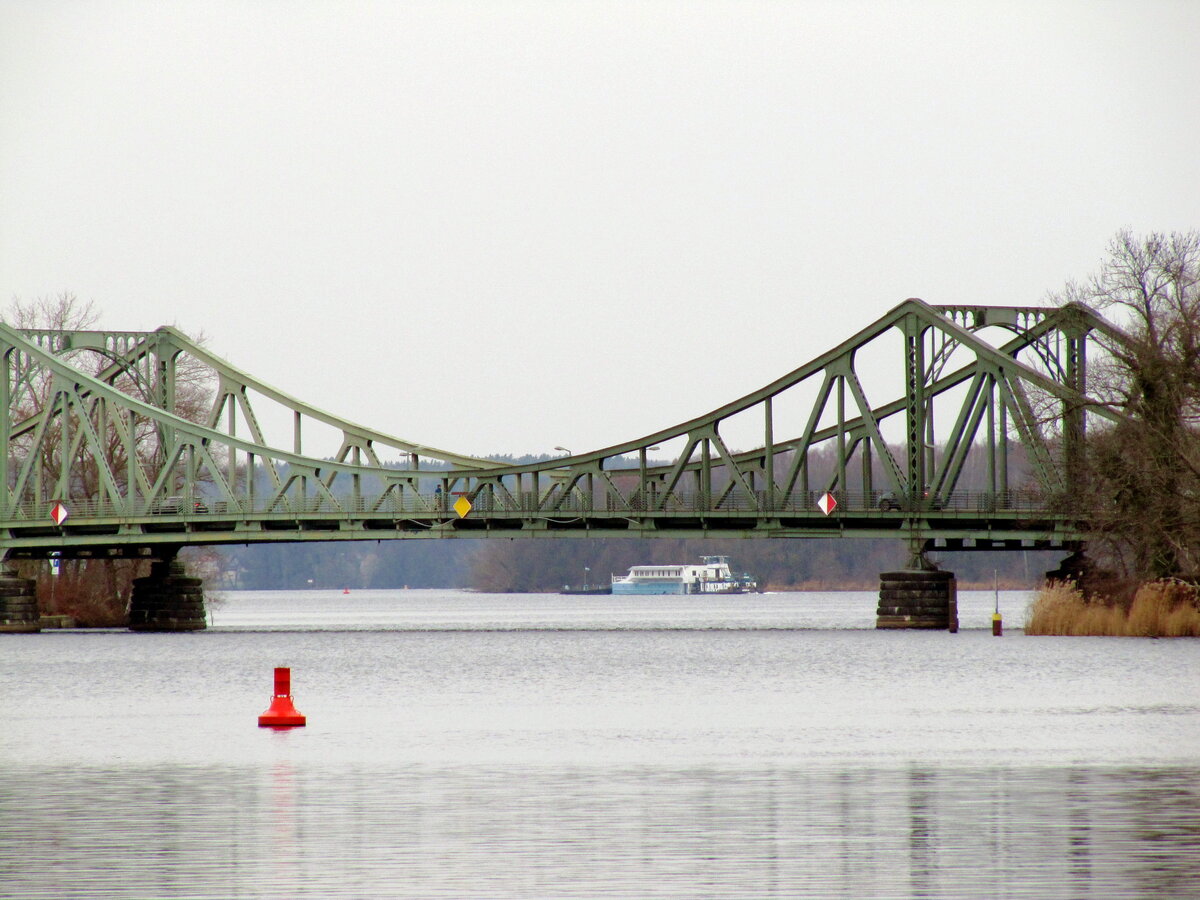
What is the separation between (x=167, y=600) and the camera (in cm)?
9956

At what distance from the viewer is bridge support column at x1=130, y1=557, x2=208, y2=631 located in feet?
322

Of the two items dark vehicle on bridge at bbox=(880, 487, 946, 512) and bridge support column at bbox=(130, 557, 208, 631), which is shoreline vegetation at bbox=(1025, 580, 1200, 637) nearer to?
dark vehicle on bridge at bbox=(880, 487, 946, 512)

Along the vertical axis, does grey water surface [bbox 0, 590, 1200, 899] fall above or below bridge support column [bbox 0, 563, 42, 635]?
below

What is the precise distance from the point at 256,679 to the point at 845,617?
76.2m

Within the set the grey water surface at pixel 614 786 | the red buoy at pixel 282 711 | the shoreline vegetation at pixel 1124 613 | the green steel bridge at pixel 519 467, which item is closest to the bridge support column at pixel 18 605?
the green steel bridge at pixel 519 467

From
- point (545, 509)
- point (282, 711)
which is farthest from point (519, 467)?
point (282, 711)

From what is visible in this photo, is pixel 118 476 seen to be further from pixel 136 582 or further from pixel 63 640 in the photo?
pixel 63 640

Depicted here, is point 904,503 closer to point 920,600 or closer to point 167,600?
point 920,600

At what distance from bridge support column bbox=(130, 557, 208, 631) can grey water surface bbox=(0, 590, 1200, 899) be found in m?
42.9

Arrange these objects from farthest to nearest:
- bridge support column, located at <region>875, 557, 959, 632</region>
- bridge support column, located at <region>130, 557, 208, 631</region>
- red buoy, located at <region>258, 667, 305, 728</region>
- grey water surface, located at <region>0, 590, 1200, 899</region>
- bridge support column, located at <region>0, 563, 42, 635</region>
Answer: bridge support column, located at <region>130, 557, 208, 631</region>
bridge support column, located at <region>0, 563, 42, 635</region>
bridge support column, located at <region>875, 557, 959, 632</region>
red buoy, located at <region>258, 667, 305, 728</region>
grey water surface, located at <region>0, 590, 1200, 899</region>

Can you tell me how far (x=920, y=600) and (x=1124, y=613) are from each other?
59.0 feet

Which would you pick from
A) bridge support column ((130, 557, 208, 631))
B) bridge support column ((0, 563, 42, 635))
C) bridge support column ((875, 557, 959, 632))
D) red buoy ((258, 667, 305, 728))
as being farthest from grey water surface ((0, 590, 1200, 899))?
bridge support column ((130, 557, 208, 631))

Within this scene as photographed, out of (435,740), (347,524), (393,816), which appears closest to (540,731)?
(435,740)

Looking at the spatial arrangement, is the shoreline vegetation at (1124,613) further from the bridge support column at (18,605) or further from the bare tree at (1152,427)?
the bridge support column at (18,605)
